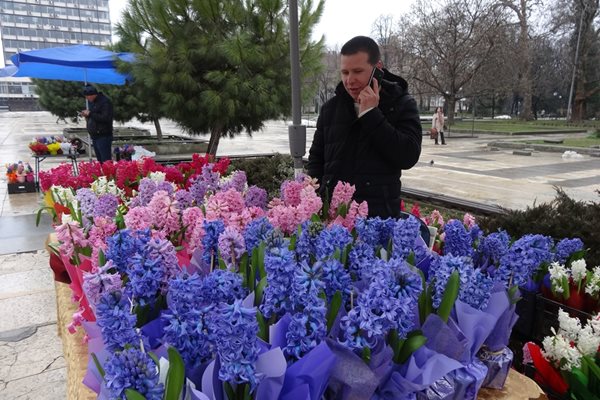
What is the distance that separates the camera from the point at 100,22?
9550 cm

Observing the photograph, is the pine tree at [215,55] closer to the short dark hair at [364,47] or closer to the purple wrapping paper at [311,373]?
the short dark hair at [364,47]

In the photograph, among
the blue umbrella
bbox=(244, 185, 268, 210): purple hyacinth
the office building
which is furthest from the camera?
the office building

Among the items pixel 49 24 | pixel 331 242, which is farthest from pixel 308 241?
pixel 49 24

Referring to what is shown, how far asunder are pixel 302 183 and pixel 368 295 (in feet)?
3.95

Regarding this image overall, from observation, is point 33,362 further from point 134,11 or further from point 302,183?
point 134,11

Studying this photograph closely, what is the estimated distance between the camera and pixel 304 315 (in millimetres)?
976

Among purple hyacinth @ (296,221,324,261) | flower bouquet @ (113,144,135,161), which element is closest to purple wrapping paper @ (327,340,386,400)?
purple hyacinth @ (296,221,324,261)

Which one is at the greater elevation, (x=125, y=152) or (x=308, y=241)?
(x=308, y=241)

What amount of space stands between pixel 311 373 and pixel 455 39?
2568cm

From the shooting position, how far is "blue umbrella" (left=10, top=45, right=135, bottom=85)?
27.1ft

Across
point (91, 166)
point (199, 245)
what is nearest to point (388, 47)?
point (91, 166)

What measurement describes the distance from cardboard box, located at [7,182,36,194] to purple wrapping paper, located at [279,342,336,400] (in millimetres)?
8953

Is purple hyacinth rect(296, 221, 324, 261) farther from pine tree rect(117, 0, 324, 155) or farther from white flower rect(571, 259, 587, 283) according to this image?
pine tree rect(117, 0, 324, 155)

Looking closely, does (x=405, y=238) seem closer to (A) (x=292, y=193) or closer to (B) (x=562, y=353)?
(B) (x=562, y=353)
